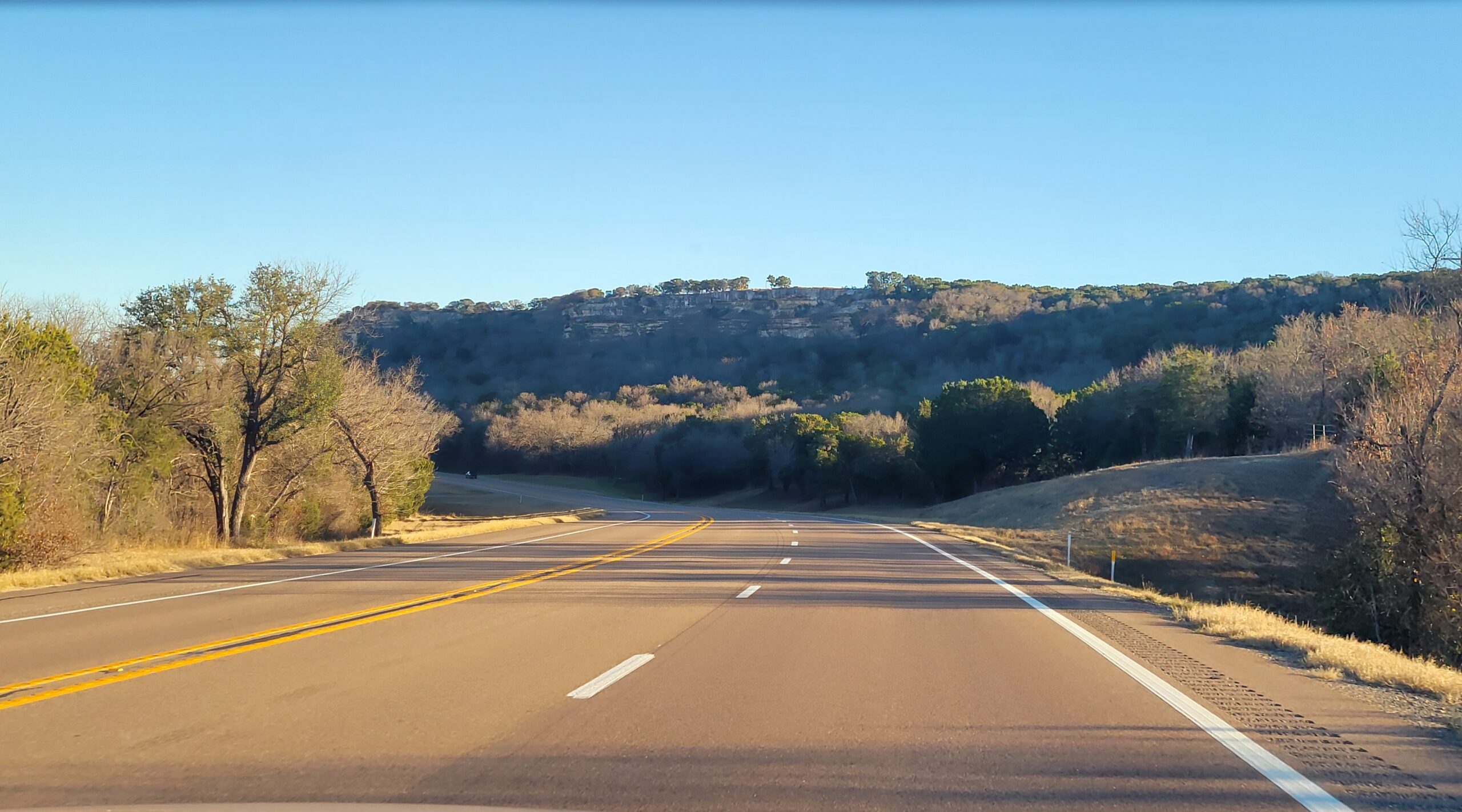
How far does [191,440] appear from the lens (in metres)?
33.1

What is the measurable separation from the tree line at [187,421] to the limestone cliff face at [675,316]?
131 m

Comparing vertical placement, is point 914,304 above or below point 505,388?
above

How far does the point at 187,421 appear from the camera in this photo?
32.2 m

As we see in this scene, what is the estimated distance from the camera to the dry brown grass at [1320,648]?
380 inches

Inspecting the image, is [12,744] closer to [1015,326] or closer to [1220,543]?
[1220,543]

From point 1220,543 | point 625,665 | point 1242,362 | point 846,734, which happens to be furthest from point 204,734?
point 1242,362

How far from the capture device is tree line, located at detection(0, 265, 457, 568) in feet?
72.7

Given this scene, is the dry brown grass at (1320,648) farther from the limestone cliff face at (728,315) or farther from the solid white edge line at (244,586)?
the limestone cliff face at (728,315)

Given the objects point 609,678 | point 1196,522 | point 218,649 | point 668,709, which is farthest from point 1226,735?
point 1196,522

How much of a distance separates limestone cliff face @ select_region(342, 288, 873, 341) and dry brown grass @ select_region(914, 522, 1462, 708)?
152502mm

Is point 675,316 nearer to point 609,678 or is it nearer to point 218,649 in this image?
point 218,649

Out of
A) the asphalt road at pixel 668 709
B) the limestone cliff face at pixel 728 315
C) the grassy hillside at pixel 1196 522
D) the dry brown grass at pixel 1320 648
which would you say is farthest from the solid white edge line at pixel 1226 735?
the limestone cliff face at pixel 728 315

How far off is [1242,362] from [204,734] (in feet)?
264

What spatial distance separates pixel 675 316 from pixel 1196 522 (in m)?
149
